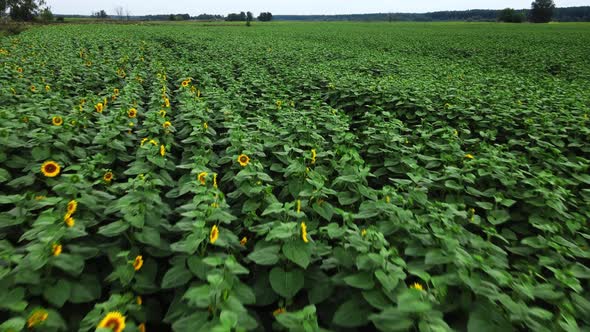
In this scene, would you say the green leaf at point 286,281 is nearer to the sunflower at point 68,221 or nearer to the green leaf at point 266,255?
the green leaf at point 266,255

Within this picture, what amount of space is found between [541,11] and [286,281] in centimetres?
8566

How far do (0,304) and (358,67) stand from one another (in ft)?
32.0

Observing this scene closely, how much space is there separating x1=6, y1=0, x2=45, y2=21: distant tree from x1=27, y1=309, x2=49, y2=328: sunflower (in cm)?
7010

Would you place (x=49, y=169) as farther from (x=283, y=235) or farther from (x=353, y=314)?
(x=353, y=314)

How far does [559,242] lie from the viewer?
197cm

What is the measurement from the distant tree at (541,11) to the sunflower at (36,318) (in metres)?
85.5

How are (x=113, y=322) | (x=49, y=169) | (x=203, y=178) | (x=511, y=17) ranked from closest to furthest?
(x=113, y=322) < (x=203, y=178) < (x=49, y=169) < (x=511, y=17)

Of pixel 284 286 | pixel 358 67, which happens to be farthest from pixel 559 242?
pixel 358 67

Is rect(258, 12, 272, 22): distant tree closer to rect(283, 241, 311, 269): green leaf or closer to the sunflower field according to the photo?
the sunflower field

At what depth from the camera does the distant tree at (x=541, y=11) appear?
2505 inches

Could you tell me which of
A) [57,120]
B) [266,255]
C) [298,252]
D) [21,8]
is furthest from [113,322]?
[21,8]

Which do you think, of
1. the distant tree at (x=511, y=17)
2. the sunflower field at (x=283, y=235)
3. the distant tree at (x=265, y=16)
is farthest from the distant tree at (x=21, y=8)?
the distant tree at (x=511, y=17)

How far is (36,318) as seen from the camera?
1.32 metres

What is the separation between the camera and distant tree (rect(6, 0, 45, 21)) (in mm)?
50500
